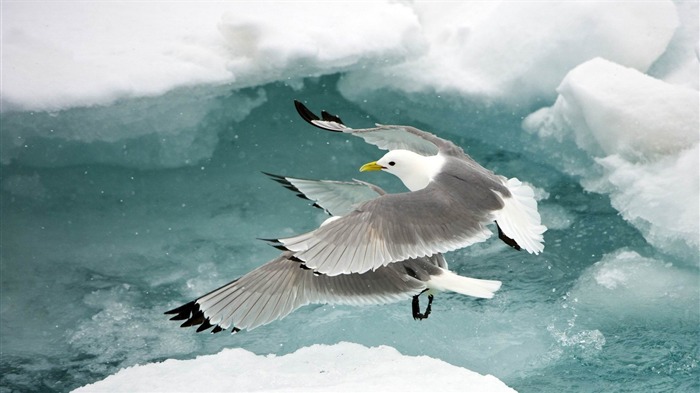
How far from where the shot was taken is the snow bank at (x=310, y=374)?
7.70ft

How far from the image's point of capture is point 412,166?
10.5 ft

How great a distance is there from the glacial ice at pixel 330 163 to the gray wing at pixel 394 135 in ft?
2.10

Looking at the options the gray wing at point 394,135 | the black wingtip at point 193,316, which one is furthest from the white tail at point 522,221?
the black wingtip at point 193,316

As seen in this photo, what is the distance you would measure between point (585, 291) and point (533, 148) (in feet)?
3.71

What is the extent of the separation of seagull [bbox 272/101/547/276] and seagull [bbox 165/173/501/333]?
0.10m

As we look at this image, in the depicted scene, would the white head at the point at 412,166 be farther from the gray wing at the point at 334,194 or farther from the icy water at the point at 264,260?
the icy water at the point at 264,260

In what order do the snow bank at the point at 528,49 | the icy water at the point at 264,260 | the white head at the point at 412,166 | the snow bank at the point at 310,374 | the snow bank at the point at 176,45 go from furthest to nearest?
the snow bank at the point at 528,49
the snow bank at the point at 176,45
the icy water at the point at 264,260
the white head at the point at 412,166
the snow bank at the point at 310,374

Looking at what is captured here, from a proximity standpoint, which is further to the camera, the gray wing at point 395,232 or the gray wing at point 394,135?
the gray wing at point 394,135

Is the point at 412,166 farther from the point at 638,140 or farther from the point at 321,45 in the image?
the point at 638,140

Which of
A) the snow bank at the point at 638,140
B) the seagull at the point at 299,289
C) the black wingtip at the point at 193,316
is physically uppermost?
the black wingtip at the point at 193,316

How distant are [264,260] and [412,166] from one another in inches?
40.2

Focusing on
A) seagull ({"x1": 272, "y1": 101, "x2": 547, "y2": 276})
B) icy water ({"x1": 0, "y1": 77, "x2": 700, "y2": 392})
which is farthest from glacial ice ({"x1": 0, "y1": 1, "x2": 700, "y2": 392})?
seagull ({"x1": 272, "y1": 101, "x2": 547, "y2": 276})

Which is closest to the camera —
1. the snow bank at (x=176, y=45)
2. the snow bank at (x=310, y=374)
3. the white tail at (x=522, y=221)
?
→ the snow bank at (x=310, y=374)

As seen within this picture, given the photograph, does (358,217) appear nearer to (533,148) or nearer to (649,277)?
(649,277)
